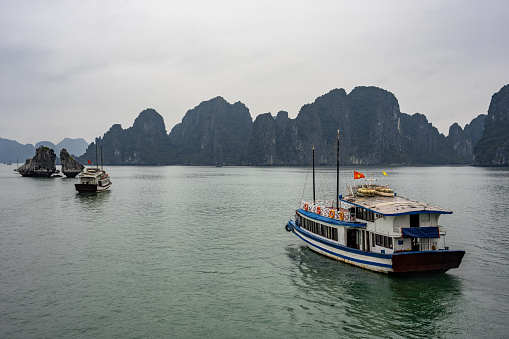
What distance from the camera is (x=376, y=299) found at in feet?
69.5

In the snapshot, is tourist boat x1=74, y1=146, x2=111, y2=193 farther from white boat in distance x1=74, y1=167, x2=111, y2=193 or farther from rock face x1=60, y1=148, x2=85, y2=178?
rock face x1=60, y1=148, x2=85, y2=178

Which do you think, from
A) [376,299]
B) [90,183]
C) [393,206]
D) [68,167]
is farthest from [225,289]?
[68,167]

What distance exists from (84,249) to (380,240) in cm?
2623

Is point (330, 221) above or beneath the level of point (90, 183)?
beneath

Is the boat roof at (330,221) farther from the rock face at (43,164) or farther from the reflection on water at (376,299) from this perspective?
the rock face at (43,164)

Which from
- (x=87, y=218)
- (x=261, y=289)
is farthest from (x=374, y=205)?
(x=87, y=218)

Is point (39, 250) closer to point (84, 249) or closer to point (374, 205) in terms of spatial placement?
point (84, 249)

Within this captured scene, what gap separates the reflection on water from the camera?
1805 centimetres

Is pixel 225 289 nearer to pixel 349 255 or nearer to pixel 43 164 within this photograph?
pixel 349 255

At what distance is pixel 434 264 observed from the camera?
24047 millimetres

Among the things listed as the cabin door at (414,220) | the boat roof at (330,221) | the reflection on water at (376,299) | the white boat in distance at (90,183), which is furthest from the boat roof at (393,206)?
the white boat in distance at (90,183)

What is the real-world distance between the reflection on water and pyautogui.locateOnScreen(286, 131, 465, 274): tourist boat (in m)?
1.09

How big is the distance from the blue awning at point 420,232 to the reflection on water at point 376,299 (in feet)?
10.1

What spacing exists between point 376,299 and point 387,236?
5122mm
